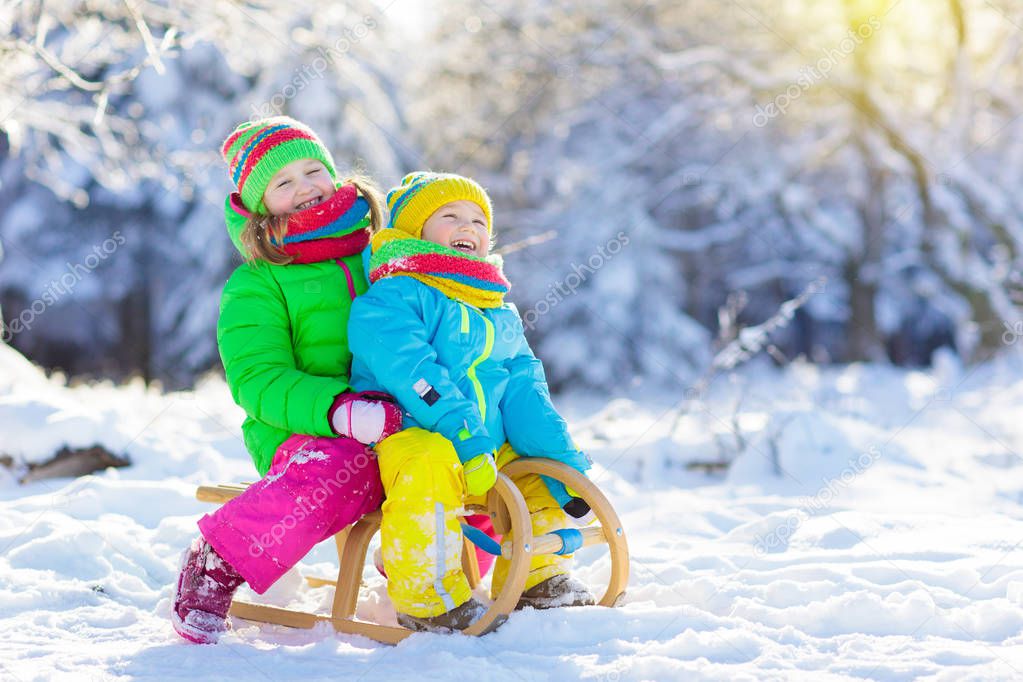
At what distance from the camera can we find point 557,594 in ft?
9.95

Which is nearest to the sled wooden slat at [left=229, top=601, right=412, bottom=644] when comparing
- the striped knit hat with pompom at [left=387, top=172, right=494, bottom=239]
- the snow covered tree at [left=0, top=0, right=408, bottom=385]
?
the striped knit hat with pompom at [left=387, top=172, right=494, bottom=239]

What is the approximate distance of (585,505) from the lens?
310 centimetres

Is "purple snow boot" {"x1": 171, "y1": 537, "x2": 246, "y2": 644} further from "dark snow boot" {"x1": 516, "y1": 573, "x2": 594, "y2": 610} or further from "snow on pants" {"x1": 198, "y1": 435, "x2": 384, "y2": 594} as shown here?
"dark snow boot" {"x1": 516, "y1": 573, "x2": 594, "y2": 610}

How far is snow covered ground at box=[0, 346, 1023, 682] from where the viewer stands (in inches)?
96.1

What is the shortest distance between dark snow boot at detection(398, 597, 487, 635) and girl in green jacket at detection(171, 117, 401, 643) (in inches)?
14.6

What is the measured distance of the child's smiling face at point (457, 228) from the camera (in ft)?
10.2

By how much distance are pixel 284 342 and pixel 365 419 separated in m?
0.42

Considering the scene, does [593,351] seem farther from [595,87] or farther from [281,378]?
[281,378]

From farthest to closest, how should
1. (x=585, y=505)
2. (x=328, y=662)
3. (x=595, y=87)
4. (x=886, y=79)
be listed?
(x=595, y=87) < (x=886, y=79) < (x=585, y=505) < (x=328, y=662)

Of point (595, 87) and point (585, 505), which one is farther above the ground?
point (595, 87)

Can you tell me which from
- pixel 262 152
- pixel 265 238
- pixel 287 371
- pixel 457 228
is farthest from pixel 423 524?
pixel 262 152

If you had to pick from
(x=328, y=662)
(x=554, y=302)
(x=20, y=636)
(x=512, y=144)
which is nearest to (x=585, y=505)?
(x=328, y=662)

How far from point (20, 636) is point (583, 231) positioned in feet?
40.5

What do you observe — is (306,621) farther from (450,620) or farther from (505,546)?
(505,546)
